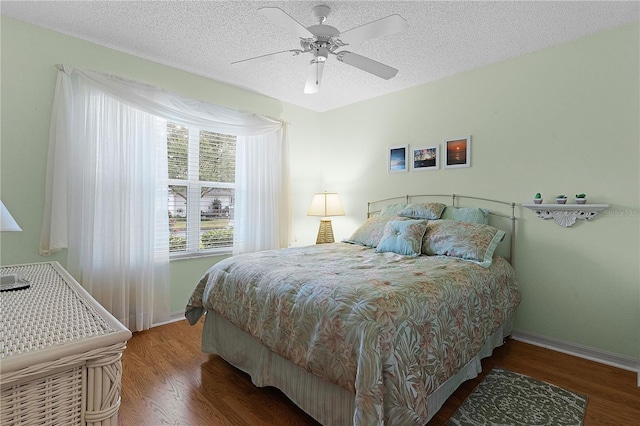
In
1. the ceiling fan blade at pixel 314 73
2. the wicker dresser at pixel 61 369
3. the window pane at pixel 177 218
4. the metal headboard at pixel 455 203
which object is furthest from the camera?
the window pane at pixel 177 218

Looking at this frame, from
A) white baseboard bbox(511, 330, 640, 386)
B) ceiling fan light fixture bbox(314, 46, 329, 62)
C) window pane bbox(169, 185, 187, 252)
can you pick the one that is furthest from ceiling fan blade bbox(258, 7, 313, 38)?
white baseboard bbox(511, 330, 640, 386)

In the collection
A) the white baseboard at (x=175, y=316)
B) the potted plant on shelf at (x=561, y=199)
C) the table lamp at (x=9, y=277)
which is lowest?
the white baseboard at (x=175, y=316)

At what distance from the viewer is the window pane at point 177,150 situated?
331 centimetres

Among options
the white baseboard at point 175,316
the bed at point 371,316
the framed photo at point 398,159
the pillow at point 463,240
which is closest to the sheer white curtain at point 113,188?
the white baseboard at point 175,316

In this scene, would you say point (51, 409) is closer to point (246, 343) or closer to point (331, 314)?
point (331, 314)

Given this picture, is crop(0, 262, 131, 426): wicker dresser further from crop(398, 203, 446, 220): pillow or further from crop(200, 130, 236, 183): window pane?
crop(398, 203, 446, 220): pillow

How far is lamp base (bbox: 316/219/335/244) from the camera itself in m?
4.16

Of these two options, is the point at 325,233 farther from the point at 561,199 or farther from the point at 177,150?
the point at 561,199

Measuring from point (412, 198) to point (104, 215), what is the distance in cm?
302

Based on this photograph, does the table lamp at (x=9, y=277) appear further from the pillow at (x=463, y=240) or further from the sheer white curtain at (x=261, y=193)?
the pillow at (x=463, y=240)

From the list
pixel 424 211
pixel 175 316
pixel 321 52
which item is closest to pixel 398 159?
pixel 424 211

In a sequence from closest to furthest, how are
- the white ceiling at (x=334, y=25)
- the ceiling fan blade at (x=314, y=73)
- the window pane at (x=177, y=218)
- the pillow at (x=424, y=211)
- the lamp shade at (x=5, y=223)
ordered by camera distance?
1. the lamp shade at (x=5, y=223)
2. the white ceiling at (x=334, y=25)
3. the ceiling fan blade at (x=314, y=73)
4. the pillow at (x=424, y=211)
5. the window pane at (x=177, y=218)

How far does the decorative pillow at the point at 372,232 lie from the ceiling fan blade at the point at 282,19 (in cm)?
187

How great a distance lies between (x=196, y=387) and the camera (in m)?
2.12
